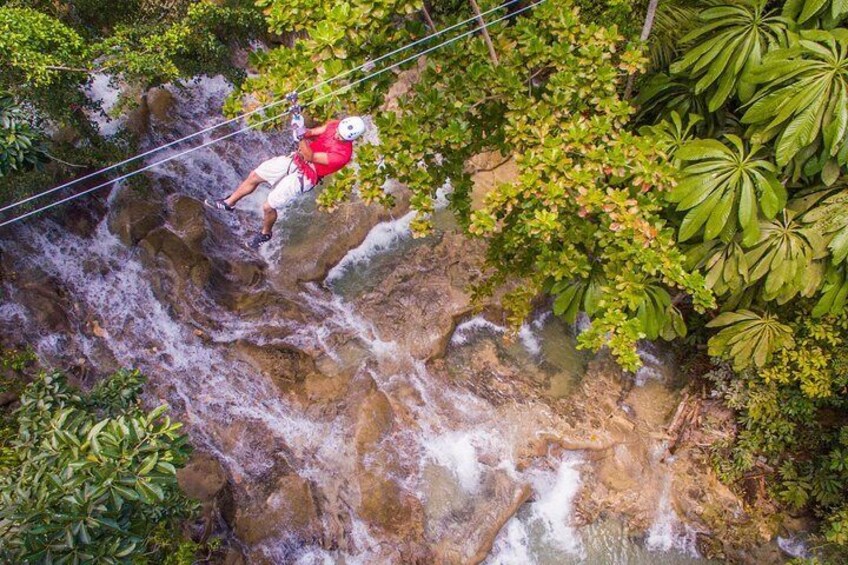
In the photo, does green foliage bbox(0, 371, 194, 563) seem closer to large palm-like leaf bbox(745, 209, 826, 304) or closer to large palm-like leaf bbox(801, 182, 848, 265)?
large palm-like leaf bbox(745, 209, 826, 304)

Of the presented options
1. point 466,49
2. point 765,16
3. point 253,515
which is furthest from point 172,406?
point 765,16

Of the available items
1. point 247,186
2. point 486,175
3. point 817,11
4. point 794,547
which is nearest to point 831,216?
point 817,11

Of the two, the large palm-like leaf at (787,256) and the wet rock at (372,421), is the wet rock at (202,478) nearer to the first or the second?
the wet rock at (372,421)

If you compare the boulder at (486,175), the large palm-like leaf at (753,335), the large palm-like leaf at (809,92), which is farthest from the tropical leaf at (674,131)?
the boulder at (486,175)

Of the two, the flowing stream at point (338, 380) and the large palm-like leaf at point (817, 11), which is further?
the flowing stream at point (338, 380)

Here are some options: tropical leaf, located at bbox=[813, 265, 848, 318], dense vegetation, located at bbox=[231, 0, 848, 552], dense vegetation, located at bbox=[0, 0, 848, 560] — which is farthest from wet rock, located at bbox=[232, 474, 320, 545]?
tropical leaf, located at bbox=[813, 265, 848, 318]

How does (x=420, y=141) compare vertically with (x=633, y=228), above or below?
above

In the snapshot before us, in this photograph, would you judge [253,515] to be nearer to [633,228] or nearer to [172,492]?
[172,492]
